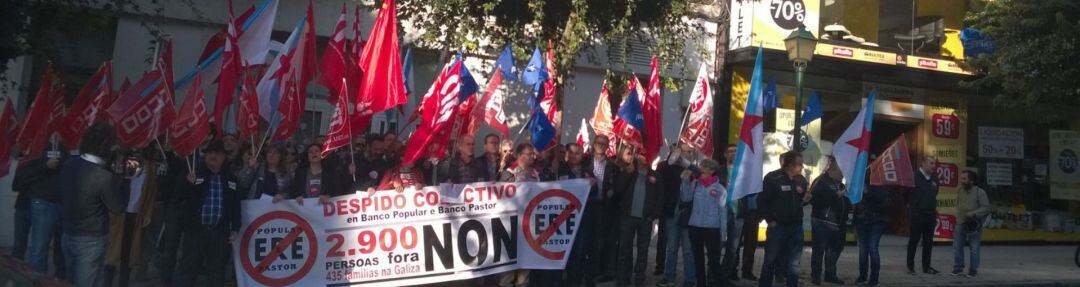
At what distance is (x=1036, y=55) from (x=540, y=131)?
28.2 feet

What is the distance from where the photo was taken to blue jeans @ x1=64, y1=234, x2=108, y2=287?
629 centimetres

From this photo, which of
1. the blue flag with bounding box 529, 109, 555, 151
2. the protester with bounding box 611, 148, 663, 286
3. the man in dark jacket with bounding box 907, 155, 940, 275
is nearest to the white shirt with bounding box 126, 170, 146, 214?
the blue flag with bounding box 529, 109, 555, 151

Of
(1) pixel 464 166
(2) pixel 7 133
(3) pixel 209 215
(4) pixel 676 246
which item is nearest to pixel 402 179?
(1) pixel 464 166

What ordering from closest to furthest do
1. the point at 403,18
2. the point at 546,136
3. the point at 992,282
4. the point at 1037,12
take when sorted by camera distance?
the point at 546,136, the point at 403,18, the point at 992,282, the point at 1037,12

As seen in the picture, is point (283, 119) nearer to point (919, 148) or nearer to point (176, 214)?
point (176, 214)

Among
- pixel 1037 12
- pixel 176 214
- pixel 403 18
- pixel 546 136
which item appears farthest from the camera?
pixel 1037 12

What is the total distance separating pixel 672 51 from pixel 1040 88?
6601 mm

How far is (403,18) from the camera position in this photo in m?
10.9

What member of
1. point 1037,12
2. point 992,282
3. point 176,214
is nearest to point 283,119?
point 176,214

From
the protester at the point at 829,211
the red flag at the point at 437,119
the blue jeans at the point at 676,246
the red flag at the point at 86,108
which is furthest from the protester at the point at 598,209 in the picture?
the red flag at the point at 86,108

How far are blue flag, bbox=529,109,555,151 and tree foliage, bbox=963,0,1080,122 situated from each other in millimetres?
8297

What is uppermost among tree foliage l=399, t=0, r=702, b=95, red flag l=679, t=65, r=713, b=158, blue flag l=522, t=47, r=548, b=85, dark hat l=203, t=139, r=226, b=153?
tree foliage l=399, t=0, r=702, b=95

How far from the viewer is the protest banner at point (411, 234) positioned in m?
8.15

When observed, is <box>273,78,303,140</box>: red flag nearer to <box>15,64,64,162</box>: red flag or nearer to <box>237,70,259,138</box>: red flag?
<box>237,70,259,138</box>: red flag
